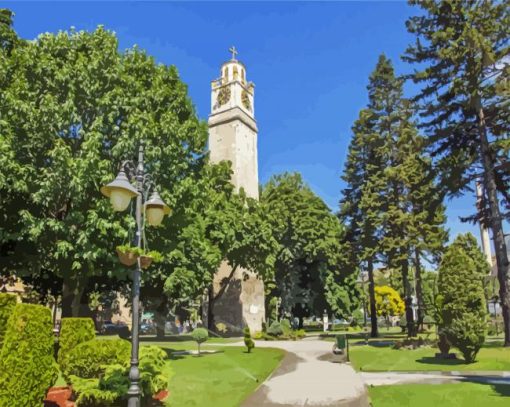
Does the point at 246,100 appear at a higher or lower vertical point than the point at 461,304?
higher

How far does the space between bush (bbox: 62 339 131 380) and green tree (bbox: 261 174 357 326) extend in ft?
114

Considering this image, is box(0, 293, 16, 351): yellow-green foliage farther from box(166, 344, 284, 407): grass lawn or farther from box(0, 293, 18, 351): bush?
box(166, 344, 284, 407): grass lawn

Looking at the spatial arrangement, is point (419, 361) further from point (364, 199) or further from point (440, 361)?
point (364, 199)

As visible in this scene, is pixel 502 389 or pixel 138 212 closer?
pixel 138 212

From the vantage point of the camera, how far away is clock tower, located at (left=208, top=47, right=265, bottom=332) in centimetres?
4344

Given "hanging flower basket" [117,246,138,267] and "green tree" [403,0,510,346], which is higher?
"green tree" [403,0,510,346]

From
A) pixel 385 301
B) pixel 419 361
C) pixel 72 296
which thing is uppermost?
pixel 72 296

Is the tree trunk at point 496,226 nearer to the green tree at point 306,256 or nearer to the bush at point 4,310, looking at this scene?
the bush at point 4,310

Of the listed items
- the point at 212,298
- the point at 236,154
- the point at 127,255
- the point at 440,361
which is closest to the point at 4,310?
the point at 127,255

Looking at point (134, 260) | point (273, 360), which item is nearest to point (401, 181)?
point (273, 360)

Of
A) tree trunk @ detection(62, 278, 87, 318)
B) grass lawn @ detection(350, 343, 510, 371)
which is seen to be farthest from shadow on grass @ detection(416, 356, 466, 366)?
tree trunk @ detection(62, 278, 87, 318)

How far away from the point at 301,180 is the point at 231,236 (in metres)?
22.6

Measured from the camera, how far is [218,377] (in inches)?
615

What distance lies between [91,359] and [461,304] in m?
14.6
